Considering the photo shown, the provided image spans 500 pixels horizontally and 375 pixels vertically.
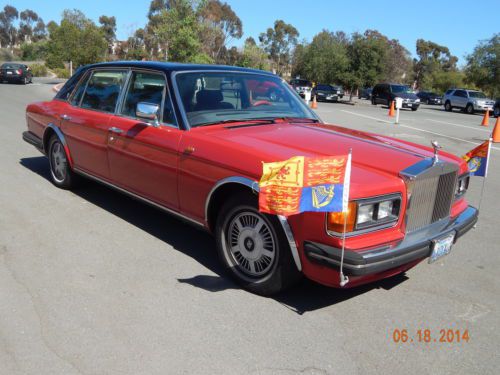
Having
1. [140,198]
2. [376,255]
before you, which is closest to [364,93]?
[140,198]

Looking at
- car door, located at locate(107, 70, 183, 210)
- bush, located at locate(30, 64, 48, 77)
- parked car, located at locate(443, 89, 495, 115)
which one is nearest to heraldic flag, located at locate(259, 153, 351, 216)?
car door, located at locate(107, 70, 183, 210)

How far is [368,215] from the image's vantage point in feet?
10.3

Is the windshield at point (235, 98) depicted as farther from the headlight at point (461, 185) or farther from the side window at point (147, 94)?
the headlight at point (461, 185)

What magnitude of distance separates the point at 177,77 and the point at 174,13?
A: 72.0ft

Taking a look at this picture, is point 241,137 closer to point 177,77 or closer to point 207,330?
point 177,77

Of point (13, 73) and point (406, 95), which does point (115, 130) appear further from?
point (13, 73)

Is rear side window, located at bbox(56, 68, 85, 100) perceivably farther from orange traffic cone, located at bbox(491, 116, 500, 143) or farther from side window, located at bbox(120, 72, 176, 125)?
orange traffic cone, located at bbox(491, 116, 500, 143)

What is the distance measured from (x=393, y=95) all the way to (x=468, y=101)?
5498 mm

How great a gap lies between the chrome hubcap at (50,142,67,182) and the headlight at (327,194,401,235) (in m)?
4.25

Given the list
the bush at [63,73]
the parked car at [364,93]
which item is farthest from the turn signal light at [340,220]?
the parked car at [364,93]

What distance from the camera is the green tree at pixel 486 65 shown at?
1672 inches

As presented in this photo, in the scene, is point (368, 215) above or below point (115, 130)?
below

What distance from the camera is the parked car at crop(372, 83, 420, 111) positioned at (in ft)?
101

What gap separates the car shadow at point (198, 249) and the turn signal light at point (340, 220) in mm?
799
